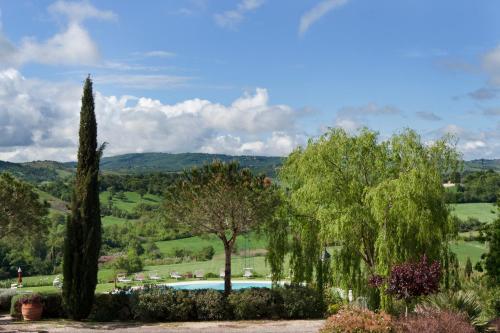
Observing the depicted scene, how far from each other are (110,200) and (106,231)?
2210 cm

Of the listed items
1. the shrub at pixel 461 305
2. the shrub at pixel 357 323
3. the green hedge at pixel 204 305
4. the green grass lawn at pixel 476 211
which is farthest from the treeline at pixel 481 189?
the shrub at pixel 357 323

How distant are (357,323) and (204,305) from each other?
299 inches

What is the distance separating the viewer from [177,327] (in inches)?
761

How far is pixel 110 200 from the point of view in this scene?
375 ft

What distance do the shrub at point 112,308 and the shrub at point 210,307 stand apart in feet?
8.68

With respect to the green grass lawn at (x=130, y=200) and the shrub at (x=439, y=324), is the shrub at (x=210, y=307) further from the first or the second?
the green grass lawn at (x=130, y=200)

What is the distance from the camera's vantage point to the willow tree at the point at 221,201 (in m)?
21.8

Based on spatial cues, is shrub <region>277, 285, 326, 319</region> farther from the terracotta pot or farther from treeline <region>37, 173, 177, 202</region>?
treeline <region>37, 173, 177, 202</region>

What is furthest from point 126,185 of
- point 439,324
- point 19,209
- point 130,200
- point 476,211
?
point 439,324

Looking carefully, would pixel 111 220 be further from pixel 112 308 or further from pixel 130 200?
pixel 112 308

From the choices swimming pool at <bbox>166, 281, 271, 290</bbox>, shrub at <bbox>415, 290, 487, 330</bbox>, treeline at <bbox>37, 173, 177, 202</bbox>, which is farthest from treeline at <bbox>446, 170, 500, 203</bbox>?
shrub at <bbox>415, 290, 487, 330</bbox>

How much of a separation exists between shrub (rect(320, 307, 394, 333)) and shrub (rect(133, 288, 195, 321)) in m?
7.07

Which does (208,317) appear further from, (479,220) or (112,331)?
(479,220)

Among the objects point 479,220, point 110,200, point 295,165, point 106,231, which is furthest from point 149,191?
point 295,165
